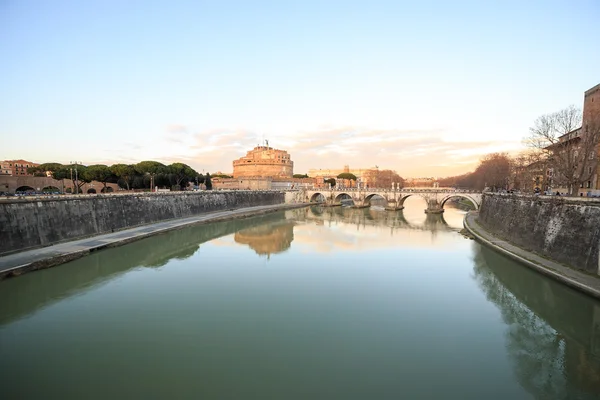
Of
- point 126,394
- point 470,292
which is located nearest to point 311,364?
point 126,394

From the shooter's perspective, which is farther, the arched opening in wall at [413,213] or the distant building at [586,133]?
the arched opening in wall at [413,213]

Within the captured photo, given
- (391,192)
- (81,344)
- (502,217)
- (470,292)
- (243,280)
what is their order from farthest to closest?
(391,192) → (502,217) → (243,280) → (470,292) → (81,344)

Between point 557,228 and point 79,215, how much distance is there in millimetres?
20032

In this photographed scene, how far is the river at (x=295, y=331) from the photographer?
511 centimetres

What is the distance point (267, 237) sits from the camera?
64.1 ft

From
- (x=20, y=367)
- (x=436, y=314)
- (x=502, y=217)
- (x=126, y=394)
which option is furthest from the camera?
(x=502, y=217)

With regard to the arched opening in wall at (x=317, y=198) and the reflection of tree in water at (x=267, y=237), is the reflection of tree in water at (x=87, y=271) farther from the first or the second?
the arched opening in wall at (x=317, y=198)

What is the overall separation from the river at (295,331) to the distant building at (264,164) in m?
46.9

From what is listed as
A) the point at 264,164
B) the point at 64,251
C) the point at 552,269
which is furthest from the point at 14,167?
the point at 552,269

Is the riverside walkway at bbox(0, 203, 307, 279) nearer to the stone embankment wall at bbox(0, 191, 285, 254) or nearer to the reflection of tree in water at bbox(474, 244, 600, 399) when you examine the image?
the stone embankment wall at bbox(0, 191, 285, 254)

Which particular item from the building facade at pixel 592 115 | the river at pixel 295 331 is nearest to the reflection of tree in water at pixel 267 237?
the river at pixel 295 331

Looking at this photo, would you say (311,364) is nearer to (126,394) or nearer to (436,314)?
(126,394)

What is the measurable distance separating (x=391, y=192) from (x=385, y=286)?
28940mm

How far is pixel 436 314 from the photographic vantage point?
790cm
